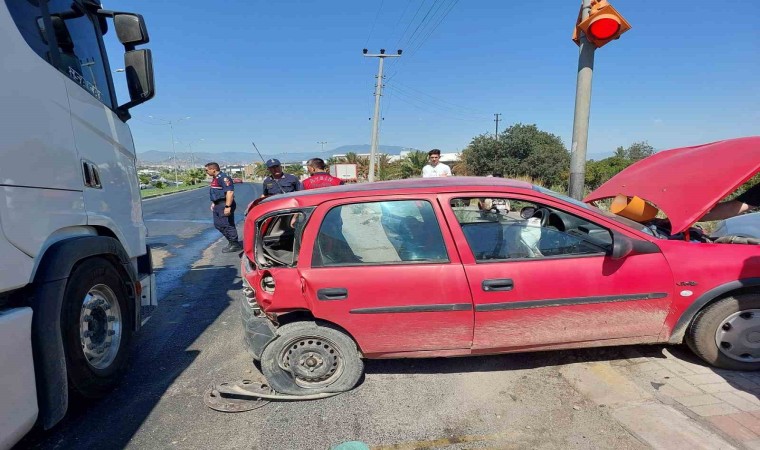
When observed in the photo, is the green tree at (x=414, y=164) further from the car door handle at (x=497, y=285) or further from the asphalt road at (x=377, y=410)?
the car door handle at (x=497, y=285)

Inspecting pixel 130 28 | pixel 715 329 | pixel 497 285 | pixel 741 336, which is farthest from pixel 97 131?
pixel 741 336

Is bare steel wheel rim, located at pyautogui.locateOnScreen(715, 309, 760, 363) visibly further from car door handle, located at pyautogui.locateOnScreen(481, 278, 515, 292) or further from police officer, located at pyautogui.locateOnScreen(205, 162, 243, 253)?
police officer, located at pyautogui.locateOnScreen(205, 162, 243, 253)

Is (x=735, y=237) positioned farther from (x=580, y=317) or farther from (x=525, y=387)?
(x=525, y=387)

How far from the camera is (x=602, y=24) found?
143 inches

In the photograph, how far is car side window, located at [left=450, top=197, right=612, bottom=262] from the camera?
2.86 m

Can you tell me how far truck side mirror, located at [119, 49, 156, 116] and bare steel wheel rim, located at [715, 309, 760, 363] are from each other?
5.03 m

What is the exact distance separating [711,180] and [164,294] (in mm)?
6244

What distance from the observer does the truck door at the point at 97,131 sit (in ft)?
9.32

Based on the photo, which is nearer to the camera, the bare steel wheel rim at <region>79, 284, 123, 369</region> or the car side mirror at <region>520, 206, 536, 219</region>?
the bare steel wheel rim at <region>79, 284, 123, 369</region>

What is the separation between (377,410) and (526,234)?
168cm

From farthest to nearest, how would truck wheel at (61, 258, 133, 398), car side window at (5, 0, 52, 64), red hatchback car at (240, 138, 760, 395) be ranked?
1. red hatchback car at (240, 138, 760, 395)
2. truck wheel at (61, 258, 133, 398)
3. car side window at (5, 0, 52, 64)

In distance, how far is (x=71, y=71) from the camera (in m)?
2.88

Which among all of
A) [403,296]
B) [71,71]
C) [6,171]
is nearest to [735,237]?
[403,296]

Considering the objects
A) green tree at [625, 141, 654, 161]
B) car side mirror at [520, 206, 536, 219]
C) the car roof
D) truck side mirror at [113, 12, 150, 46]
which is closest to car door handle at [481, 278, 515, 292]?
the car roof
